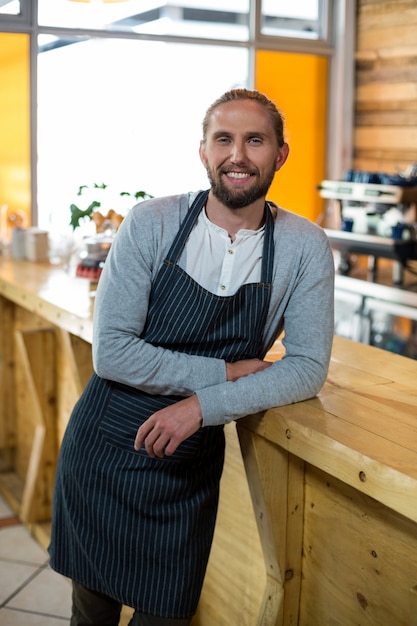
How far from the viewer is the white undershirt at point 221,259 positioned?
5.98 ft

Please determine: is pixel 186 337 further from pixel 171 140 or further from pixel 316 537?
pixel 171 140

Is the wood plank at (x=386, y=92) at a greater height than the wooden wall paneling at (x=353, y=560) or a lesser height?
greater

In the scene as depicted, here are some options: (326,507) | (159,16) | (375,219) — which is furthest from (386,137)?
(326,507)

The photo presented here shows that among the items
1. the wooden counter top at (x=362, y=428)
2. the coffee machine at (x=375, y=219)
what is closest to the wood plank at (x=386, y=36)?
the coffee machine at (x=375, y=219)

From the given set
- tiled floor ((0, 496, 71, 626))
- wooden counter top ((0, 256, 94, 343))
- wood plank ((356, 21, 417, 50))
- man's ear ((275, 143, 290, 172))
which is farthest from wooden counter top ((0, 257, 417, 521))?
wood plank ((356, 21, 417, 50))

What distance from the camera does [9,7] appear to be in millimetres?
4566

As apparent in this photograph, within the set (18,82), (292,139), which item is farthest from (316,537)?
(292,139)

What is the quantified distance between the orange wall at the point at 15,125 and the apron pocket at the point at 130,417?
283cm

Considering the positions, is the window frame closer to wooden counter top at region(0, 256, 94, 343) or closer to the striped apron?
wooden counter top at region(0, 256, 94, 343)

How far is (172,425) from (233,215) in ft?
1.53

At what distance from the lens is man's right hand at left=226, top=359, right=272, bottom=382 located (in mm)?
1795

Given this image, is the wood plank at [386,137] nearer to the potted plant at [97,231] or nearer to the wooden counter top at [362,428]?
the potted plant at [97,231]

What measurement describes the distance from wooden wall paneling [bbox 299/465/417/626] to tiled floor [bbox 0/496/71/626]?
1.06 metres

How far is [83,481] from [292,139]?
13.0 feet
